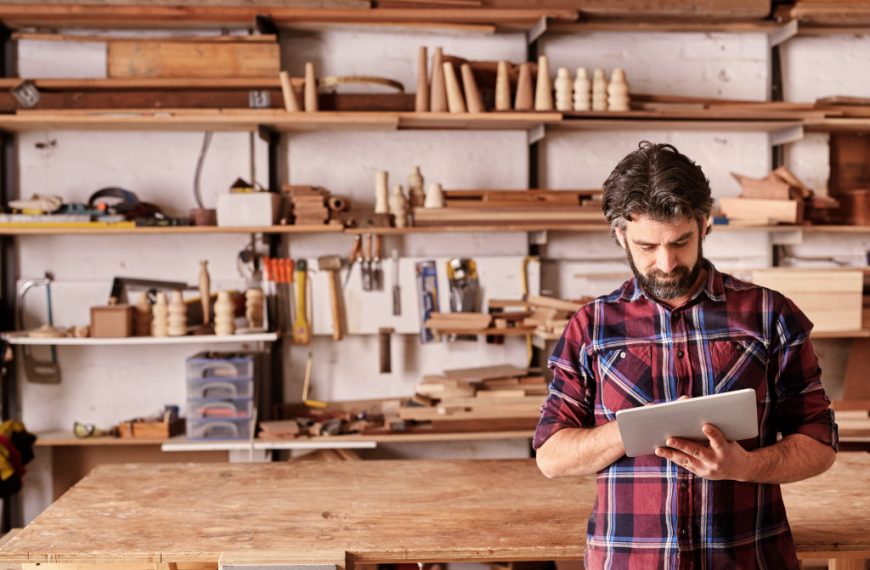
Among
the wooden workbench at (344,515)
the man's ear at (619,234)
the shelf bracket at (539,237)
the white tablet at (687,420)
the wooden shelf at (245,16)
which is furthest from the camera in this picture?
the shelf bracket at (539,237)

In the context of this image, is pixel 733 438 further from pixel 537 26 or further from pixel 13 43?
pixel 13 43

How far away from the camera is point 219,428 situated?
12.5 feet

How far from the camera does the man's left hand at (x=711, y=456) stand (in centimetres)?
163

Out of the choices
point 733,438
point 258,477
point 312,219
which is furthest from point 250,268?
point 733,438

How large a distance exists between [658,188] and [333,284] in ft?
8.34

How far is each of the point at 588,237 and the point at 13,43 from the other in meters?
3.05

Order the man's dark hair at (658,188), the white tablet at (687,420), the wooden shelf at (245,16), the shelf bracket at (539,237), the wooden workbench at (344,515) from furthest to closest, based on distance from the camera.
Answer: the shelf bracket at (539,237) → the wooden shelf at (245,16) → the wooden workbench at (344,515) → the man's dark hair at (658,188) → the white tablet at (687,420)

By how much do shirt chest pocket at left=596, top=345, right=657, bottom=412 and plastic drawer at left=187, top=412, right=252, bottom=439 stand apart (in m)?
2.37

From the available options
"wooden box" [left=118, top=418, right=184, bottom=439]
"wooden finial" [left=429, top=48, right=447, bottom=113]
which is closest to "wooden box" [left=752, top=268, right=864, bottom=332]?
"wooden finial" [left=429, top=48, right=447, bottom=113]

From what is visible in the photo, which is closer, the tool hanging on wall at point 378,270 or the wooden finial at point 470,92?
the wooden finial at point 470,92

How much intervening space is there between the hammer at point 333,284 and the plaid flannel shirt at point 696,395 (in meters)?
2.29

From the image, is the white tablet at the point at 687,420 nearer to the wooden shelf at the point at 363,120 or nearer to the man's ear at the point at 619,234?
the man's ear at the point at 619,234

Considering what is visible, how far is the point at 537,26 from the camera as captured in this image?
4035 mm

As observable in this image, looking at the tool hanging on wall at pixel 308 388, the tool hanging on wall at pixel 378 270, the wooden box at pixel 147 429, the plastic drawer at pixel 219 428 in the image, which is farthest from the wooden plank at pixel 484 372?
the wooden box at pixel 147 429
